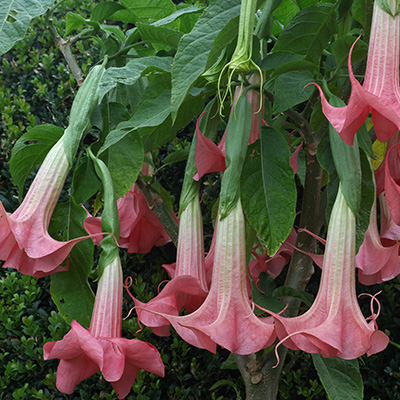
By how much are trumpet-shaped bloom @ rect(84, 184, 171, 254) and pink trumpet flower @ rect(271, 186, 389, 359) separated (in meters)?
0.44

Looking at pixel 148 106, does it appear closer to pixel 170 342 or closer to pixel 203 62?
pixel 203 62

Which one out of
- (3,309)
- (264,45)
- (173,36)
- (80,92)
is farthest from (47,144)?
(3,309)

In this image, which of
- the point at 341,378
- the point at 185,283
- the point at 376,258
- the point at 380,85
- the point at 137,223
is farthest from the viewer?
the point at 137,223

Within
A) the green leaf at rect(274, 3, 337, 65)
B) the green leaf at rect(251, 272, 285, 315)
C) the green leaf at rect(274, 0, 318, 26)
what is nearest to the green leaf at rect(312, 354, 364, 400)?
the green leaf at rect(251, 272, 285, 315)

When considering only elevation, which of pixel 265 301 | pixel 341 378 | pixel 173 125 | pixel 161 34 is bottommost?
pixel 341 378

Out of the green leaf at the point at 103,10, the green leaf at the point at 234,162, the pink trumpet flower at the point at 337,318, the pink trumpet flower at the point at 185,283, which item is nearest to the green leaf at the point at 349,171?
the pink trumpet flower at the point at 337,318

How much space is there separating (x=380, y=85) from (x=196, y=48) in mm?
212

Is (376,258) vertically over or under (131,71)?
under

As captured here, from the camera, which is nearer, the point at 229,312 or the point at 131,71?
the point at 229,312

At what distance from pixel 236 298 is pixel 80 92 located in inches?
14.4

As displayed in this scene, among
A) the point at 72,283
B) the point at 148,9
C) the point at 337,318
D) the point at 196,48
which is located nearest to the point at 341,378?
the point at 337,318

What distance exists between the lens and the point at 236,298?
59 centimetres

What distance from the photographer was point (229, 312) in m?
0.57

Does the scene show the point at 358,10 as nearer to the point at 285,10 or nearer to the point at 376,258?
the point at 285,10
